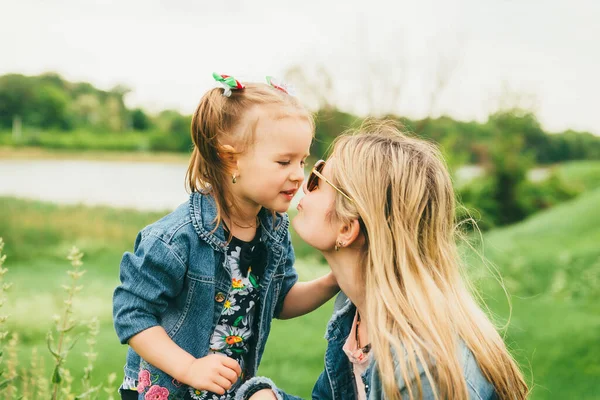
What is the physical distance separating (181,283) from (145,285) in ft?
0.49

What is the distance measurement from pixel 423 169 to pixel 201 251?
3.04 ft

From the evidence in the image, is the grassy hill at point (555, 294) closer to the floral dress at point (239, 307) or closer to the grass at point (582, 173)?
the floral dress at point (239, 307)

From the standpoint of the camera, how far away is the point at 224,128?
100 inches

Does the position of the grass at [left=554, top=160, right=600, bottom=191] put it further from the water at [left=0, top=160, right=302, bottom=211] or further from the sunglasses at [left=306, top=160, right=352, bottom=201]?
the sunglasses at [left=306, top=160, right=352, bottom=201]

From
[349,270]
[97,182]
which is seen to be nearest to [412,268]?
[349,270]

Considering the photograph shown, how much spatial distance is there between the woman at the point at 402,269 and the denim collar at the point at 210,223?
29cm

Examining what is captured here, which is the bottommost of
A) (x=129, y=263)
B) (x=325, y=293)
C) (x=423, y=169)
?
(x=325, y=293)

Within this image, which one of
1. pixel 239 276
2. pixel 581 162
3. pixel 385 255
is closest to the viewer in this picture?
pixel 385 255

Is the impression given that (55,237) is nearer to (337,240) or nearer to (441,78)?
(441,78)

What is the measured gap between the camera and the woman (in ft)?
6.90

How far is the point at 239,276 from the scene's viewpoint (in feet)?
8.57

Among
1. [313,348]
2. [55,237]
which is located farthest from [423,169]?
[55,237]

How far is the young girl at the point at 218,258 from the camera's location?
2.31m

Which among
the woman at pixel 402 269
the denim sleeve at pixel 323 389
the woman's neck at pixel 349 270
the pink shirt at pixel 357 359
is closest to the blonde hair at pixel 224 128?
the woman at pixel 402 269
